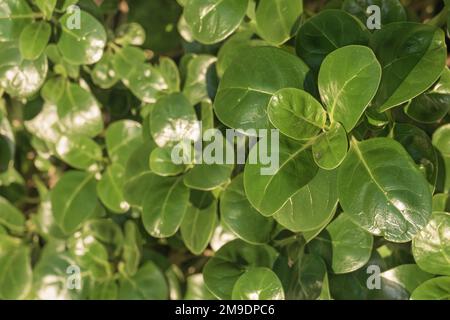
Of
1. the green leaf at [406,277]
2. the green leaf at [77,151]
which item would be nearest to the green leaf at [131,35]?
the green leaf at [77,151]

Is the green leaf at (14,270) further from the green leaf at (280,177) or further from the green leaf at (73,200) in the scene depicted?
the green leaf at (280,177)

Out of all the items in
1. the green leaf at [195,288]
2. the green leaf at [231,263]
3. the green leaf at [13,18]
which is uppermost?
the green leaf at [13,18]

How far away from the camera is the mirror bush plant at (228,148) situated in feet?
3.33

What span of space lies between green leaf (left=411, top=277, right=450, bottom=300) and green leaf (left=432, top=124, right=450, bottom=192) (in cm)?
18

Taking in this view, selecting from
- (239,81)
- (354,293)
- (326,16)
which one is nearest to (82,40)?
(239,81)

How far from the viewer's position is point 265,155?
102 centimetres

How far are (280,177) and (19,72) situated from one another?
2.35 ft

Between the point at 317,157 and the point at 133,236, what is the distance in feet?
2.00

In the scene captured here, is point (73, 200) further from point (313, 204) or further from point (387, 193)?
point (387, 193)

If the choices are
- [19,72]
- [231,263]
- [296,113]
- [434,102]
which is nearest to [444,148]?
[434,102]

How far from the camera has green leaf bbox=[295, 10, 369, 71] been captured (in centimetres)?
110

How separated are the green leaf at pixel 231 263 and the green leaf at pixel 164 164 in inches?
7.6

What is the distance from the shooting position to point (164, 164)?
49.4 inches

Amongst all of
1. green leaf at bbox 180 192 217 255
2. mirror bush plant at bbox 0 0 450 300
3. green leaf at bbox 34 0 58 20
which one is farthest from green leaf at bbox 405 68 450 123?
green leaf at bbox 34 0 58 20
